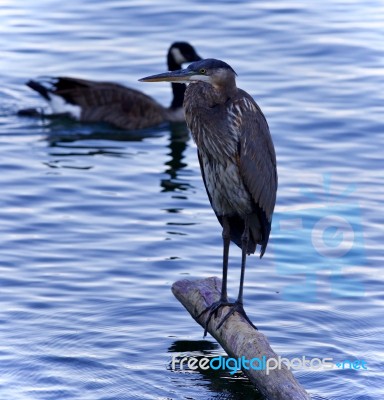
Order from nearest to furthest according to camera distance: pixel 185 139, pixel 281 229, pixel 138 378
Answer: pixel 138 378
pixel 281 229
pixel 185 139

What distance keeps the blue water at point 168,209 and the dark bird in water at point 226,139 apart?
109cm

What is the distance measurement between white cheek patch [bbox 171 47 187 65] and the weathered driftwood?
691 cm

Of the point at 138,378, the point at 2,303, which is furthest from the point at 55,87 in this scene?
the point at 138,378

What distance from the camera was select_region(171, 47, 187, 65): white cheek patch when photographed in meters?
15.4

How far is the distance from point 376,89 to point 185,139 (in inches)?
100

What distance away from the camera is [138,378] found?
29.2 ft

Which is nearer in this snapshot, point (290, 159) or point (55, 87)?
point (290, 159)

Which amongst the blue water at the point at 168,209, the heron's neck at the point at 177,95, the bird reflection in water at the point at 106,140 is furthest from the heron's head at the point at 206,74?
the heron's neck at the point at 177,95

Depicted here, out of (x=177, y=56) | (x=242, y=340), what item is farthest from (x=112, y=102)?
(x=242, y=340)

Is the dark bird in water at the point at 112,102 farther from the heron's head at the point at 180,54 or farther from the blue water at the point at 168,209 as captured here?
the blue water at the point at 168,209

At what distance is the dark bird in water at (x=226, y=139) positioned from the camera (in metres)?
8.57

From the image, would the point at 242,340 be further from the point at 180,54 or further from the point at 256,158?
the point at 180,54

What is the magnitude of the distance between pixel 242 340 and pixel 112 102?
7777mm

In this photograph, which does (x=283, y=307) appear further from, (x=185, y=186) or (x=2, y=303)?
(x=185, y=186)
